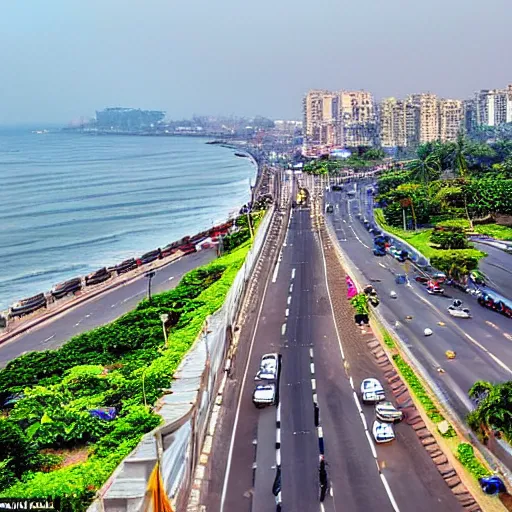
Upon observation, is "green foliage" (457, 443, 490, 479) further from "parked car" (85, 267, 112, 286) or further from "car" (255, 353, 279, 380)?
"parked car" (85, 267, 112, 286)

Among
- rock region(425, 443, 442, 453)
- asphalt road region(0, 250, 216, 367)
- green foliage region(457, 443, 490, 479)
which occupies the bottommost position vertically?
asphalt road region(0, 250, 216, 367)

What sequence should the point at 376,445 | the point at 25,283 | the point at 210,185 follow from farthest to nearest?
the point at 210,185, the point at 25,283, the point at 376,445

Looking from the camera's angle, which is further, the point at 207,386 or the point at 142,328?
the point at 142,328

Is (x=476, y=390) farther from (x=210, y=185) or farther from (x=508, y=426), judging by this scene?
(x=210, y=185)

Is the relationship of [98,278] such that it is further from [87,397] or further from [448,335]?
[87,397]

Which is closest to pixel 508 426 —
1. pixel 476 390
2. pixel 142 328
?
pixel 476 390

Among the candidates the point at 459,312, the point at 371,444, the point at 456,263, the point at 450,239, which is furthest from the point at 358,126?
the point at 371,444

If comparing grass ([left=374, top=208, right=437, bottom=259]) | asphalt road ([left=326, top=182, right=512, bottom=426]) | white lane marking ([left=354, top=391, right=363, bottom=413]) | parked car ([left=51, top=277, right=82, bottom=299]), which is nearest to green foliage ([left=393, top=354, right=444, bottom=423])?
asphalt road ([left=326, top=182, right=512, bottom=426])
